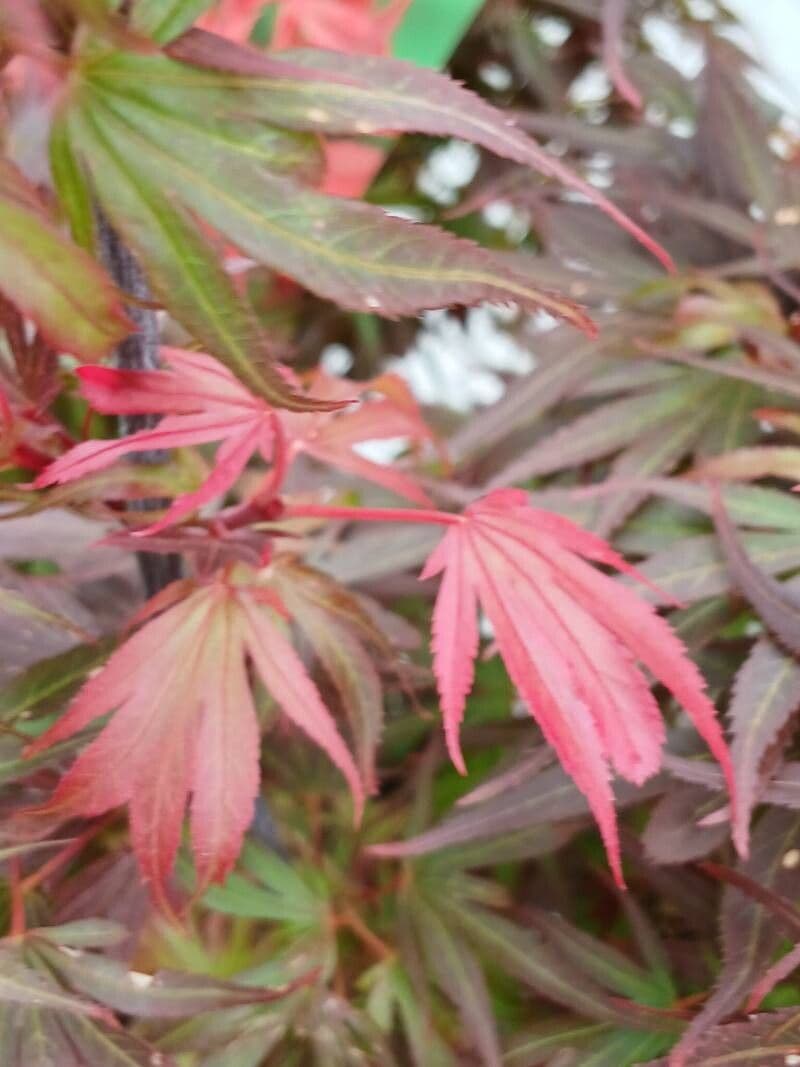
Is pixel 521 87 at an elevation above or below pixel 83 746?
above

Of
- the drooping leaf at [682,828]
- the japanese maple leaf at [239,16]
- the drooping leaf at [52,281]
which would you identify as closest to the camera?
the drooping leaf at [52,281]

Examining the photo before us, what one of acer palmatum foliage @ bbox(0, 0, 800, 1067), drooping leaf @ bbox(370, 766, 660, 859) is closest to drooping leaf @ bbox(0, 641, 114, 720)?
acer palmatum foliage @ bbox(0, 0, 800, 1067)

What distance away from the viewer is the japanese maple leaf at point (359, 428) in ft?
1.07

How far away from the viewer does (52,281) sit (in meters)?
0.20

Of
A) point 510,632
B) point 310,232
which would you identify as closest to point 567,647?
point 510,632

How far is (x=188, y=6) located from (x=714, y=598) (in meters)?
0.24

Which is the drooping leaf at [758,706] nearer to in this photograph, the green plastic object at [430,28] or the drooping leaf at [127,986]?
the drooping leaf at [127,986]

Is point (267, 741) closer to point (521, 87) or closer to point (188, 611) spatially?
point (188, 611)

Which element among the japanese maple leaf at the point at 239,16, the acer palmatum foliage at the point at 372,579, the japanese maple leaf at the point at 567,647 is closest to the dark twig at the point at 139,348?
the acer palmatum foliage at the point at 372,579

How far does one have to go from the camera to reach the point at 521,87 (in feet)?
2.00

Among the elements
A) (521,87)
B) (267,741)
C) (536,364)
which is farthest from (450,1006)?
(521,87)

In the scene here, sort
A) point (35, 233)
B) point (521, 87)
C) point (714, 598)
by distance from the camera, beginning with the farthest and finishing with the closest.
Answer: point (521, 87) → point (714, 598) → point (35, 233)

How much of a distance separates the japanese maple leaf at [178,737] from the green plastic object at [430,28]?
0.35 m

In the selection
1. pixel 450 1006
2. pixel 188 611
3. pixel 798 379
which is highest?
pixel 798 379
